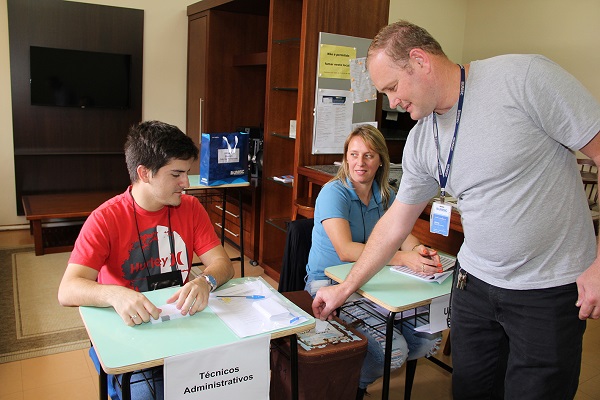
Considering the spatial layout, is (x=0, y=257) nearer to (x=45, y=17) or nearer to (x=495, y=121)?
(x=45, y=17)

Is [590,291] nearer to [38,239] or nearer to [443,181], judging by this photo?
[443,181]

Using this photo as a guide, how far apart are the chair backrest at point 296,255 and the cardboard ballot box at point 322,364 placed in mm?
553

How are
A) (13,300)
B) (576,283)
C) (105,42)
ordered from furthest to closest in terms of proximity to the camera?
(105,42) < (13,300) < (576,283)

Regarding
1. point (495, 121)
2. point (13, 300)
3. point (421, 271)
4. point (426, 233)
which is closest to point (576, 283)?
point (495, 121)

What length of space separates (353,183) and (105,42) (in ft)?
11.7

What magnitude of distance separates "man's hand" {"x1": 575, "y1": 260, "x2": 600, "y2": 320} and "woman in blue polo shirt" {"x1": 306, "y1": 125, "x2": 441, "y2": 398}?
81cm

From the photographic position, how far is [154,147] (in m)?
1.73

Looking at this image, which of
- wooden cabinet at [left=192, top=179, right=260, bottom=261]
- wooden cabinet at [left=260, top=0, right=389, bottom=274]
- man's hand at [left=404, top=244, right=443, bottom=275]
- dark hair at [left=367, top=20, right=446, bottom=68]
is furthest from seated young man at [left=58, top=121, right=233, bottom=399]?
wooden cabinet at [left=192, top=179, right=260, bottom=261]

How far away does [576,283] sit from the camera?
1.18m

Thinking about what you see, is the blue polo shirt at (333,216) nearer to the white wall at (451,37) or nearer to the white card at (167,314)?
the white card at (167,314)

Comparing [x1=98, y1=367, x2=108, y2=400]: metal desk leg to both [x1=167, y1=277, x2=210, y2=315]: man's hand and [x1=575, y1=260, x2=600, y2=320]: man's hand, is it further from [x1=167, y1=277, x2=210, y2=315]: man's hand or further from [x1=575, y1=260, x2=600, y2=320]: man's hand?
[x1=575, y1=260, x2=600, y2=320]: man's hand

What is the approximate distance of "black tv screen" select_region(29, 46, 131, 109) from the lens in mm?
4520

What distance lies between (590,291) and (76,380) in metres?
2.19

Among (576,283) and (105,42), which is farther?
(105,42)
